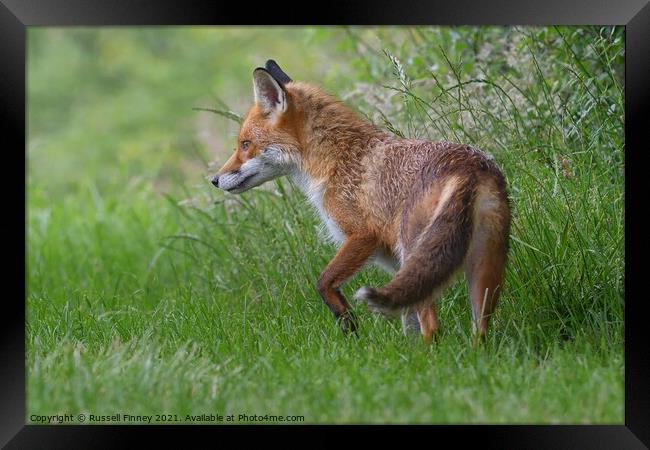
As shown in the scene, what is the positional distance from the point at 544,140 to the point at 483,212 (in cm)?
177

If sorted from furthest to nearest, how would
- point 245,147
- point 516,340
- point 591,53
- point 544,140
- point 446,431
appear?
point 591,53, point 544,140, point 245,147, point 516,340, point 446,431

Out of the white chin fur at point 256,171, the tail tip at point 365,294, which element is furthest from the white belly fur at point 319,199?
the tail tip at point 365,294

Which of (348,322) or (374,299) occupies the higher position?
(374,299)

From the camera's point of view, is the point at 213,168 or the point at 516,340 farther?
the point at 213,168

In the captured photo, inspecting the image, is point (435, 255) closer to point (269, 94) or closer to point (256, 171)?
point (256, 171)

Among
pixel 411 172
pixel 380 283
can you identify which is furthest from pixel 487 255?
pixel 380 283

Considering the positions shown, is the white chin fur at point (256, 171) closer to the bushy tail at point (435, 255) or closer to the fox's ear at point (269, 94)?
the fox's ear at point (269, 94)

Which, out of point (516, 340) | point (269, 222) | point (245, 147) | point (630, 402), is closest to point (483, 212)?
point (516, 340)

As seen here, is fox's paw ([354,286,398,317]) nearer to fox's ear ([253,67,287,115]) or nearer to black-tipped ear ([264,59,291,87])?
fox's ear ([253,67,287,115])

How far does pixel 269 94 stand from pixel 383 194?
1.02m

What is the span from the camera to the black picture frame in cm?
409
